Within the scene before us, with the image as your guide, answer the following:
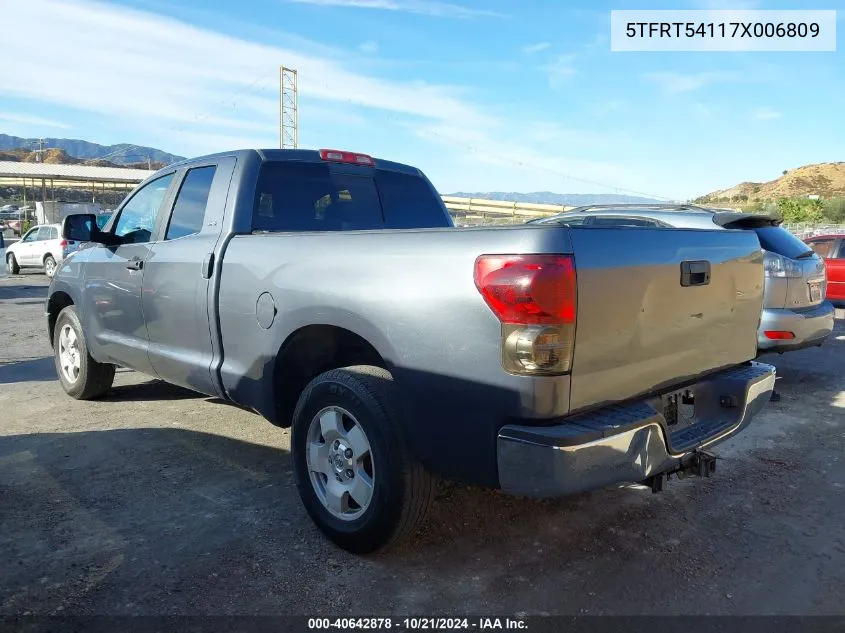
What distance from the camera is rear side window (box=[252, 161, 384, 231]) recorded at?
4074 millimetres

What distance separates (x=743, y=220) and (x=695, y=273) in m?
3.98

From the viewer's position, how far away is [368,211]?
458cm

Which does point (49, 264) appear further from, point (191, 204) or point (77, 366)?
point (191, 204)

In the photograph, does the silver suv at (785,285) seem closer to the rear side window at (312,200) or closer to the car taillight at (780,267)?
the car taillight at (780,267)

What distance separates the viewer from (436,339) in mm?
2656

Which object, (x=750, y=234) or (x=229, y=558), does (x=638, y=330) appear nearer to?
(x=750, y=234)

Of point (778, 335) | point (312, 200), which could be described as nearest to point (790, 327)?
point (778, 335)

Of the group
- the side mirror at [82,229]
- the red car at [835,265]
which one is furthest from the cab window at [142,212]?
the red car at [835,265]

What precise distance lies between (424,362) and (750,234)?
1963 millimetres

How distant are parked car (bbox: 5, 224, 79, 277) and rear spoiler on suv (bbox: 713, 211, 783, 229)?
17.6m

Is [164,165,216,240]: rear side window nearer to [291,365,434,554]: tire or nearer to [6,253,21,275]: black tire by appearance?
[291,365,434,554]: tire

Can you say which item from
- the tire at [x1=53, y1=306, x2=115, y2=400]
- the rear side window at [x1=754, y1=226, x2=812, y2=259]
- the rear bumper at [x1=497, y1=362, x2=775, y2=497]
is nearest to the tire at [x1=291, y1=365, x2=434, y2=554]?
the rear bumper at [x1=497, y1=362, x2=775, y2=497]

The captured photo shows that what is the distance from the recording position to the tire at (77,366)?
217 inches

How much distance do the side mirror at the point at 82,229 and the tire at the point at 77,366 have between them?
0.89 meters
